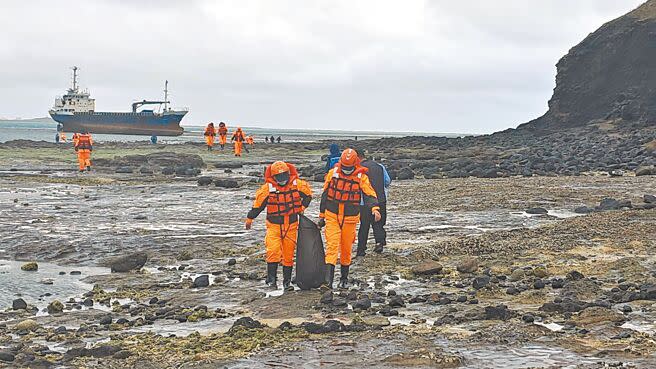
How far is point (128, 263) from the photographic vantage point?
13266mm

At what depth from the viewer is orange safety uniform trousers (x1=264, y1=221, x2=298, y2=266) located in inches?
442

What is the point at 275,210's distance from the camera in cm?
1114

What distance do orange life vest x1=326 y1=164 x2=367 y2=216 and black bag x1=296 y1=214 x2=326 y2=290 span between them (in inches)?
16.7

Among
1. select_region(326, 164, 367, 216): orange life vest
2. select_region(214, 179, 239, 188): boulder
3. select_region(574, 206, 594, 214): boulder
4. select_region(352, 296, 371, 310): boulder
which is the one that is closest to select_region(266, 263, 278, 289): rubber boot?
select_region(326, 164, 367, 216): orange life vest

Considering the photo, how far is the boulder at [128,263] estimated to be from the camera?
13234mm

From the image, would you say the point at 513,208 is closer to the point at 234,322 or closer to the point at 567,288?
the point at 567,288

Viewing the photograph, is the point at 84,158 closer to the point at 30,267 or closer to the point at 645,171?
the point at 645,171

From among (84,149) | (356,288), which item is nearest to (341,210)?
(356,288)

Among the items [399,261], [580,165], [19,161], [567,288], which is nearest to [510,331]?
[567,288]

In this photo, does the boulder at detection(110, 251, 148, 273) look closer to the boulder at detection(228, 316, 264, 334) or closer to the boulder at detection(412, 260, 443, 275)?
the boulder at detection(412, 260, 443, 275)

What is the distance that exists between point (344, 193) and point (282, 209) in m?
0.80

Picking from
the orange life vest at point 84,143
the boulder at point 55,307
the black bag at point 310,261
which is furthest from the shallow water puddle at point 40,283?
the orange life vest at point 84,143

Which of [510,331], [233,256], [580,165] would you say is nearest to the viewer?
[510,331]

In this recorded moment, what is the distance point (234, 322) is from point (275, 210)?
88.5 inches
